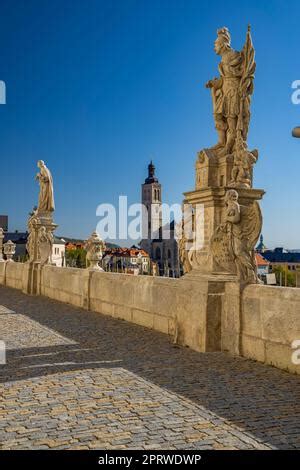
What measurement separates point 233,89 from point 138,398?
4.41m

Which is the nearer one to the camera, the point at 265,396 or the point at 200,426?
the point at 200,426

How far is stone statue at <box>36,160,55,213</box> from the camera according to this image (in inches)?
643

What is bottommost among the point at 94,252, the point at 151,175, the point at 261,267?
the point at 261,267

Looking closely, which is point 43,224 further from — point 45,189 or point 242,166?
point 242,166

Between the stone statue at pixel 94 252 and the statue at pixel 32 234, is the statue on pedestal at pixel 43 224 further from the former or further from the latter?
the stone statue at pixel 94 252

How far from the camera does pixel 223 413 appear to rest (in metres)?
4.09

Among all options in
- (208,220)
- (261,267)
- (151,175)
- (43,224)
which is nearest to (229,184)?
(208,220)

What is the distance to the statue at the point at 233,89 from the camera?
7.12m

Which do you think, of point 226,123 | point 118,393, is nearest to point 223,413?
point 118,393

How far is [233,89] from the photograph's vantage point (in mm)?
7188

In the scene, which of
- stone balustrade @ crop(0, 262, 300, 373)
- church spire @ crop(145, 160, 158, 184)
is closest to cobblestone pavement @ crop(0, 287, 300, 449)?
stone balustrade @ crop(0, 262, 300, 373)

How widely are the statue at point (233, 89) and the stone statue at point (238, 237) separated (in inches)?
37.4
